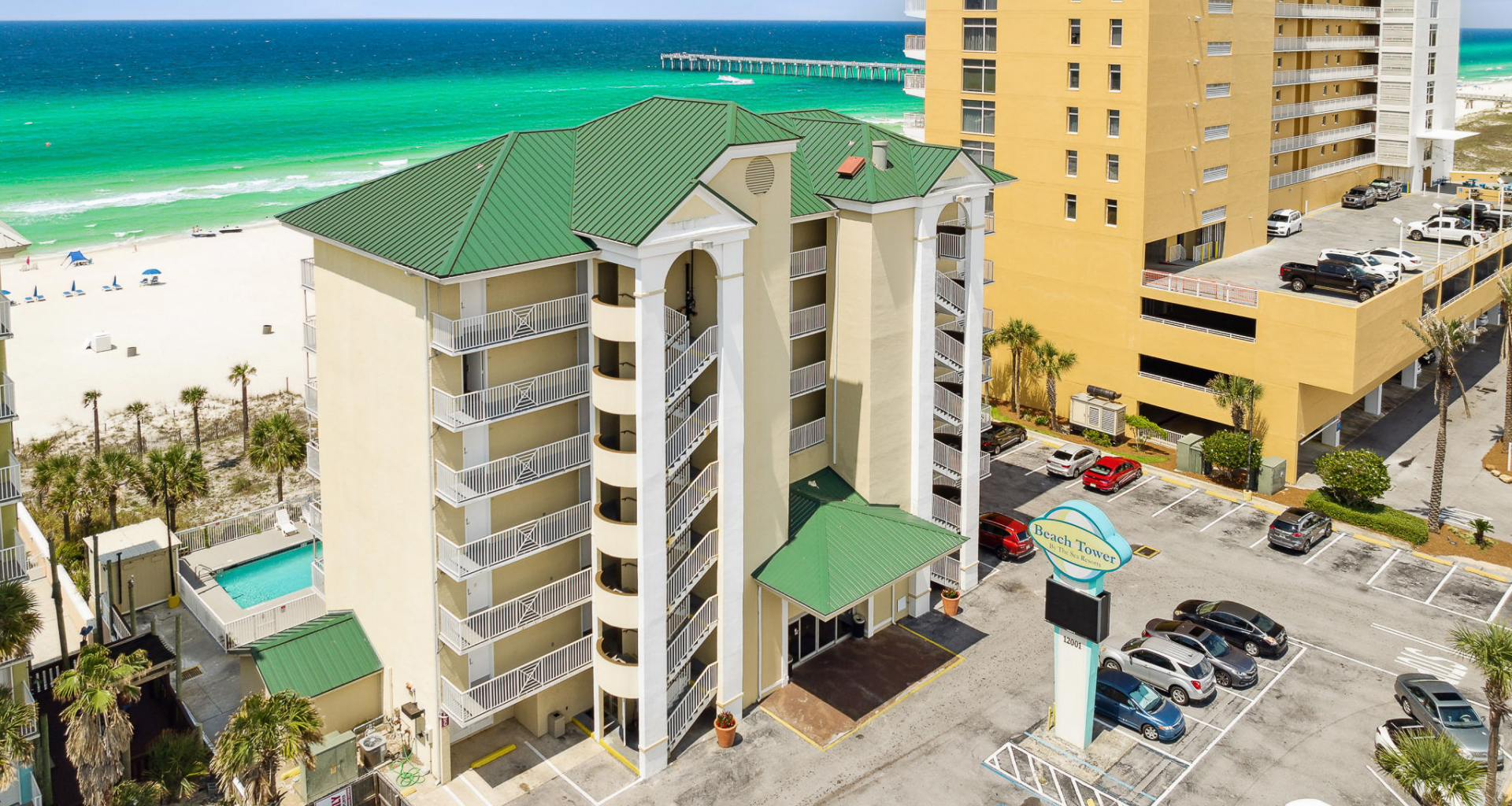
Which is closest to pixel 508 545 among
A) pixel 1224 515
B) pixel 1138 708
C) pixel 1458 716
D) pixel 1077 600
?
pixel 1077 600

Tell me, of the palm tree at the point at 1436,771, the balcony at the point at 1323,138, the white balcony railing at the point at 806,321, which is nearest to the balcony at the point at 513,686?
the white balcony railing at the point at 806,321

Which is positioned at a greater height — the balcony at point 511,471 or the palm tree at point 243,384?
the balcony at point 511,471

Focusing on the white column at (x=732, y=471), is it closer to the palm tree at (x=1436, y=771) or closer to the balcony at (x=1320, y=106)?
the palm tree at (x=1436, y=771)

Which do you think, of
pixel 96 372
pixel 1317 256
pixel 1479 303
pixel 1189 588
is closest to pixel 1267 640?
pixel 1189 588

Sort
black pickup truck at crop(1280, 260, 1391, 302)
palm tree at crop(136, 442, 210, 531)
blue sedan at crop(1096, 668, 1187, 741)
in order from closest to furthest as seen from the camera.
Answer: blue sedan at crop(1096, 668, 1187, 741), palm tree at crop(136, 442, 210, 531), black pickup truck at crop(1280, 260, 1391, 302)

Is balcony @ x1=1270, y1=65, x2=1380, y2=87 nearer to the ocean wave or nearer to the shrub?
the shrub

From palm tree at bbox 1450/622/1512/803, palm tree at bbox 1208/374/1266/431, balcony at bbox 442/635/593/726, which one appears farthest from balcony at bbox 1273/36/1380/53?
balcony at bbox 442/635/593/726
